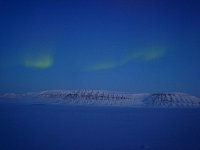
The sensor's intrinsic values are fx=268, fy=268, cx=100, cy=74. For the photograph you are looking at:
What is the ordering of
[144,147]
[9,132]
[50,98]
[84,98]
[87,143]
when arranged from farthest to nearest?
[84,98] < [50,98] < [9,132] < [87,143] < [144,147]

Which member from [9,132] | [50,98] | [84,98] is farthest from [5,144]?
[84,98]

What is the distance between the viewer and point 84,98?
27.4m

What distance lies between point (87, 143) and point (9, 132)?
187 cm

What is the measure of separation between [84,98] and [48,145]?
22434 mm

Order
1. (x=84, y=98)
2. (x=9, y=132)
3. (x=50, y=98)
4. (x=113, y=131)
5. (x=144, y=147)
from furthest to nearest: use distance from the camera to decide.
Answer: (x=84, y=98) → (x=50, y=98) → (x=113, y=131) → (x=9, y=132) → (x=144, y=147)

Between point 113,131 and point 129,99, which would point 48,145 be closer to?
point 113,131

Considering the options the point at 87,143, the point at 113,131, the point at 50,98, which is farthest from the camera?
the point at 50,98

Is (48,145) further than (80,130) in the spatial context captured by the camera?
No

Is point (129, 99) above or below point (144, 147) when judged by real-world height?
above

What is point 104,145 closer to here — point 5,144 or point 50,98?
point 5,144

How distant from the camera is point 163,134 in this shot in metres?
5.98

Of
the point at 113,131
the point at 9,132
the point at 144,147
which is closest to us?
the point at 144,147

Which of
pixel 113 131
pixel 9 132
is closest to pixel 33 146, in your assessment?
pixel 9 132

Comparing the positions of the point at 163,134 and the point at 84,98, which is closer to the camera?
the point at 163,134
